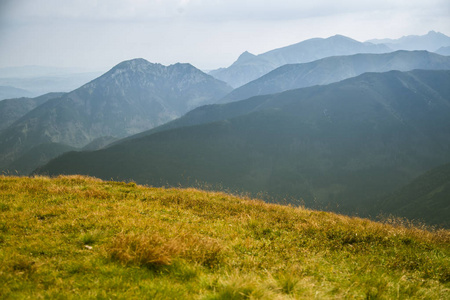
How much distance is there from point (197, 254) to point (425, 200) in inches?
7941

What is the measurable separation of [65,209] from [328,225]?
9666mm

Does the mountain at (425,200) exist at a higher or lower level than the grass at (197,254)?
lower

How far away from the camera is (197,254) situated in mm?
6594

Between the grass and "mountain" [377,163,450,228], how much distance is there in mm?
162712

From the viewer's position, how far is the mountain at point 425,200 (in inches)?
5882

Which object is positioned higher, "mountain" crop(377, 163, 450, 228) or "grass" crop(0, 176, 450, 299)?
"grass" crop(0, 176, 450, 299)

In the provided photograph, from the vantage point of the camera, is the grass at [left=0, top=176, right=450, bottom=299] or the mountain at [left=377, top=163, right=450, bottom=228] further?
the mountain at [left=377, top=163, right=450, bottom=228]

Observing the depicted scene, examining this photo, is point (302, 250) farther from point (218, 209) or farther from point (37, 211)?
point (37, 211)

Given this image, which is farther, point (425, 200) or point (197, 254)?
point (425, 200)

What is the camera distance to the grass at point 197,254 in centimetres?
520

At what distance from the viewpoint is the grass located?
Answer: 5199 millimetres

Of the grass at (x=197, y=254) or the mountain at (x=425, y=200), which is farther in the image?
the mountain at (x=425, y=200)

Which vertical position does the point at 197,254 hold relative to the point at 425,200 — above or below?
above

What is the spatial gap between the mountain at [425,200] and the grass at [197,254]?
162712mm
